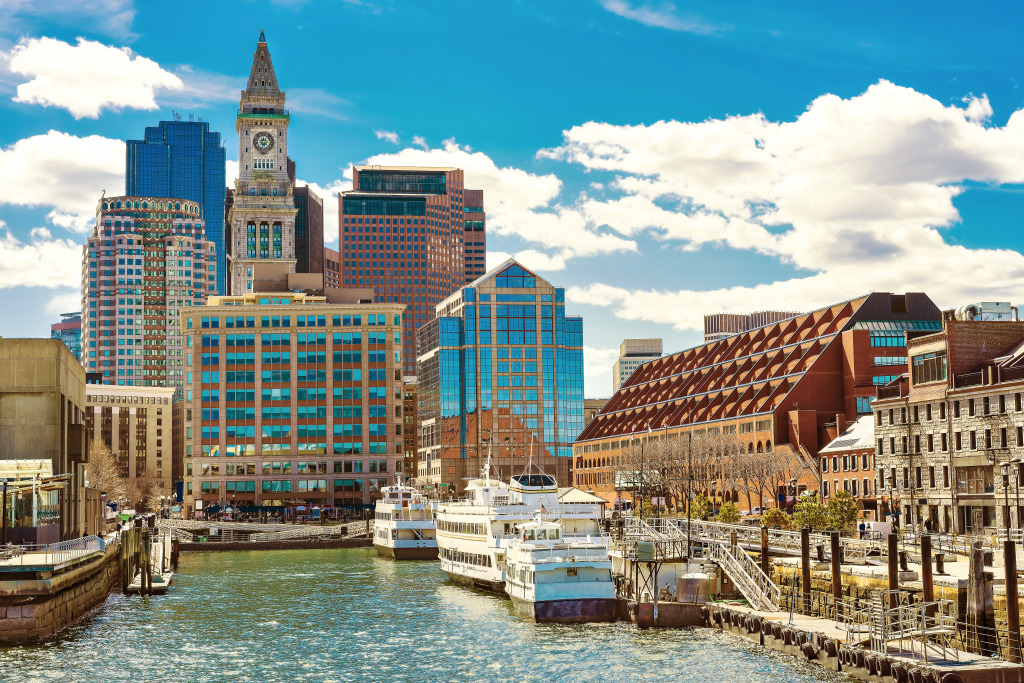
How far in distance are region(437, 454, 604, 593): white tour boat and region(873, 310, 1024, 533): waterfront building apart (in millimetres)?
36782

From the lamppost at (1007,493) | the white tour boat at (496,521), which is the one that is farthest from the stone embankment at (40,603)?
the lamppost at (1007,493)

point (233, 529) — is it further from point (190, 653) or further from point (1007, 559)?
point (1007, 559)

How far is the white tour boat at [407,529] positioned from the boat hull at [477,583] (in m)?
30.0

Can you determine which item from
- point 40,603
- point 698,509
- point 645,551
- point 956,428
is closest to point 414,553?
point 698,509

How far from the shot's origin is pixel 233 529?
572 feet

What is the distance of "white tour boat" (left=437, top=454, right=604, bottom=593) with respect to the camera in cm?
8925

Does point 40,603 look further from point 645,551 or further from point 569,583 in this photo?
point 645,551

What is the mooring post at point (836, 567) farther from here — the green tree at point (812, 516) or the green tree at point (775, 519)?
the green tree at point (775, 519)

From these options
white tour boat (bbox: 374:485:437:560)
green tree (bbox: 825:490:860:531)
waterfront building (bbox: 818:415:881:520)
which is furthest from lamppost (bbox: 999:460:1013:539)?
white tour boat (bbox: 374:485:437:560)

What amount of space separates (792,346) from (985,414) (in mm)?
71491

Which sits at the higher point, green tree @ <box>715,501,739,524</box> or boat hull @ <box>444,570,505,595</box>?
green tree @ <box>715,501,739,524</box>

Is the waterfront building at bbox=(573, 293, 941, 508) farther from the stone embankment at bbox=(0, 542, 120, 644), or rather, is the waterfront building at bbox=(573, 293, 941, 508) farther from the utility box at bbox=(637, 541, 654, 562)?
the stone embankment at bbox=(0, 542, 120, 644)

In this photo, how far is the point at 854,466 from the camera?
142 m

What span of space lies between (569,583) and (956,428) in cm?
5584
